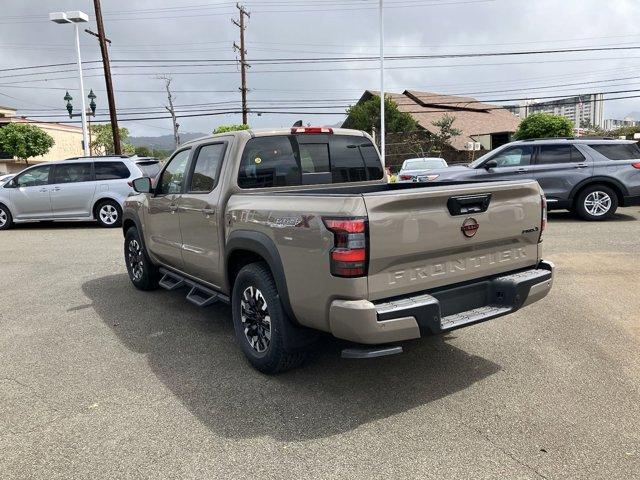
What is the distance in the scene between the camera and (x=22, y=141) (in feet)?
153

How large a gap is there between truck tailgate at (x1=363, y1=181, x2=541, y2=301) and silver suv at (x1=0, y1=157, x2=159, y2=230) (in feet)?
36.2

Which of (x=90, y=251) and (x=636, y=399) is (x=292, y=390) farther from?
(x=90, y=251)

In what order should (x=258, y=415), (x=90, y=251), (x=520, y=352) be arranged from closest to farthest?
(x=258, y=415) → (x=520, y=352) → (x=90, y=251)

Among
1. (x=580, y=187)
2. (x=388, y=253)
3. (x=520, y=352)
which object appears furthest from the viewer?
(x=580, y=187)

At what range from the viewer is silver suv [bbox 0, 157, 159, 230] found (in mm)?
13031

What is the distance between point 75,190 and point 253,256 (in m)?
10.8

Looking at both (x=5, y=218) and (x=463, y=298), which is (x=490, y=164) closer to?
(x=463, y=298)

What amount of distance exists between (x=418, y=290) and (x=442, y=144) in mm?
43062

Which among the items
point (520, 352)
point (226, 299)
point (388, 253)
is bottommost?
point (520, 352)

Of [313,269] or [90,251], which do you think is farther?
[90,251]

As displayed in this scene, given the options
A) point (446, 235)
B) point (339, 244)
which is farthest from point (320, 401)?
point (446, 235)

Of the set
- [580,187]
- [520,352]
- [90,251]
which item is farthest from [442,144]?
[520,352]

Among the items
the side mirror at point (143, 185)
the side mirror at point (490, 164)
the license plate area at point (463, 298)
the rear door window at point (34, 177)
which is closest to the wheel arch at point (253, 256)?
the license plate area at point (463, 298)

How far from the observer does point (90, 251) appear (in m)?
9.79
